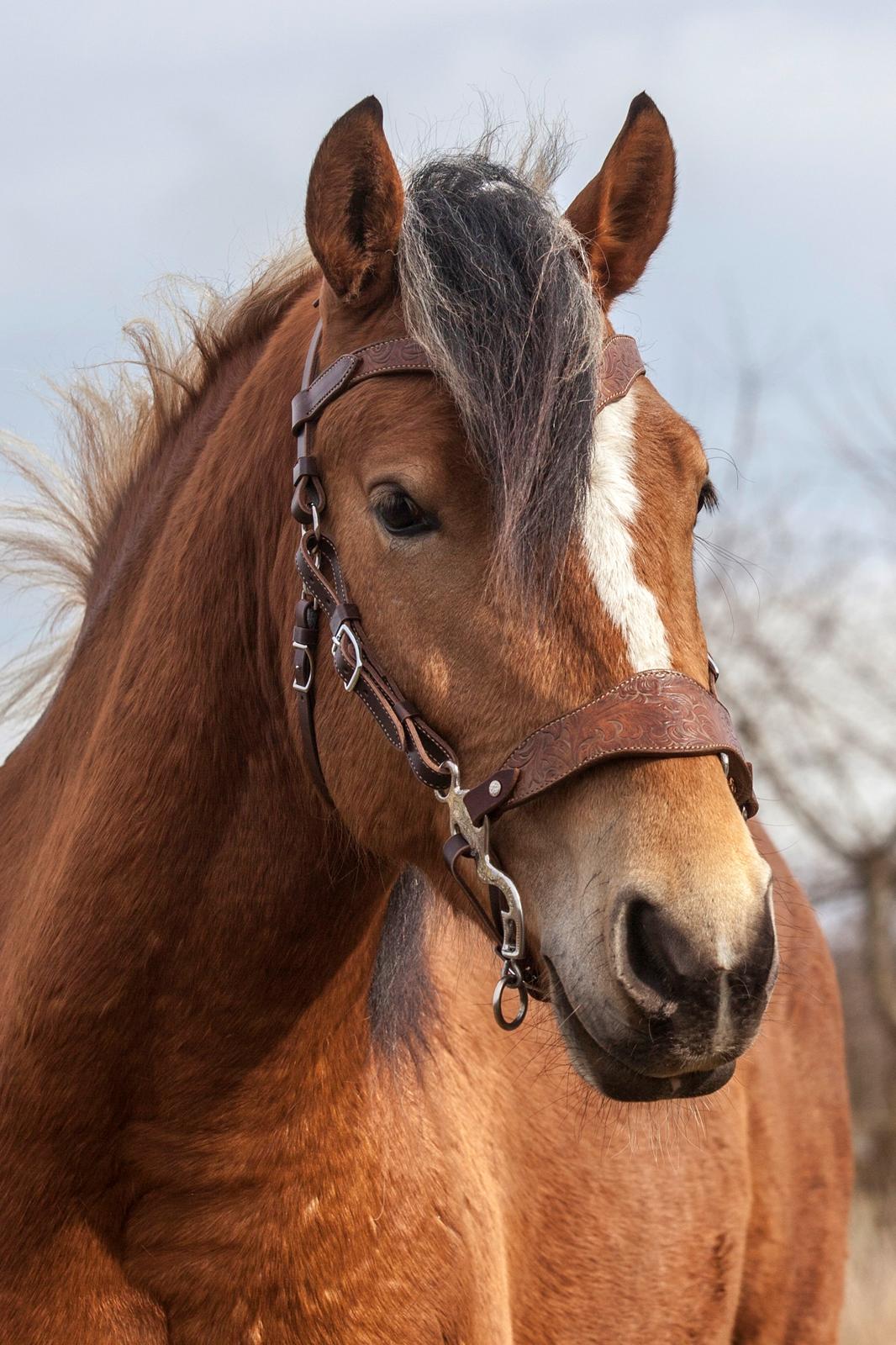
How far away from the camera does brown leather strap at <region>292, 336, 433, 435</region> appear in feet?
8.77

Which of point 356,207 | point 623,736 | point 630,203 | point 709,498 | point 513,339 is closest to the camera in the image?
point 623,736

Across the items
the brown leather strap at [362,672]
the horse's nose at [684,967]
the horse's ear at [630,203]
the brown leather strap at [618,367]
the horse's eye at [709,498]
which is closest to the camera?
the horse's nose at [684,967]

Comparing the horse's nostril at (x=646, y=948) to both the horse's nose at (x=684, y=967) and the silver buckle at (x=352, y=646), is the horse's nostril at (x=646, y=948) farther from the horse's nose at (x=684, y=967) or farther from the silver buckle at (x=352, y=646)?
the silver buckle at (x=352, y=646)

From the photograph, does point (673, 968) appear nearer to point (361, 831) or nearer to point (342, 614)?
point (361, 831)

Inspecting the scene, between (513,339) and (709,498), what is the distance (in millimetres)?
639

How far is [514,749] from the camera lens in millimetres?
2383

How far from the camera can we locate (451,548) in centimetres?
249

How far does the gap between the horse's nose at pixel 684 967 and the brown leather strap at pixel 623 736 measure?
10.4 inches

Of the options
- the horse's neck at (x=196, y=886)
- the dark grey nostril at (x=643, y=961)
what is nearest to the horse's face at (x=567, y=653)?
the dark grey nostril at (x=643, y=961)

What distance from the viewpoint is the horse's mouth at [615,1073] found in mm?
2238

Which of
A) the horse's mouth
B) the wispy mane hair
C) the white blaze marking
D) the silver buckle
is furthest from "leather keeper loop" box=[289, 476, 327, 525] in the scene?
the horse's mouth

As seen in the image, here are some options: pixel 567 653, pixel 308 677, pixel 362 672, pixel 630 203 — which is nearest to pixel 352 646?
pixel 362 672

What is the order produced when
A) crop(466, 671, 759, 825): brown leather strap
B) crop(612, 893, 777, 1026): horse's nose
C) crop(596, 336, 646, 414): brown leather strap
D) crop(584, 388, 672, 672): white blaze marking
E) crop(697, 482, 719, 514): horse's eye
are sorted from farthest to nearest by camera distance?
crop(697, 482, 719, 514): horse's eye, crop(596, 336, 646, 414): brown leather strap, crop(584, 388, 672, 672): white blaze marking, crop(466, 671, 759, 825): brown leather strap, crop(612, 893, 777, 1026): horse's nose

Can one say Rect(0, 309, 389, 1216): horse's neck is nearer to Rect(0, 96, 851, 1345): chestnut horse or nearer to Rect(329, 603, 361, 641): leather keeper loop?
Rect(0, 96, 851, 1345): chestnut horse
